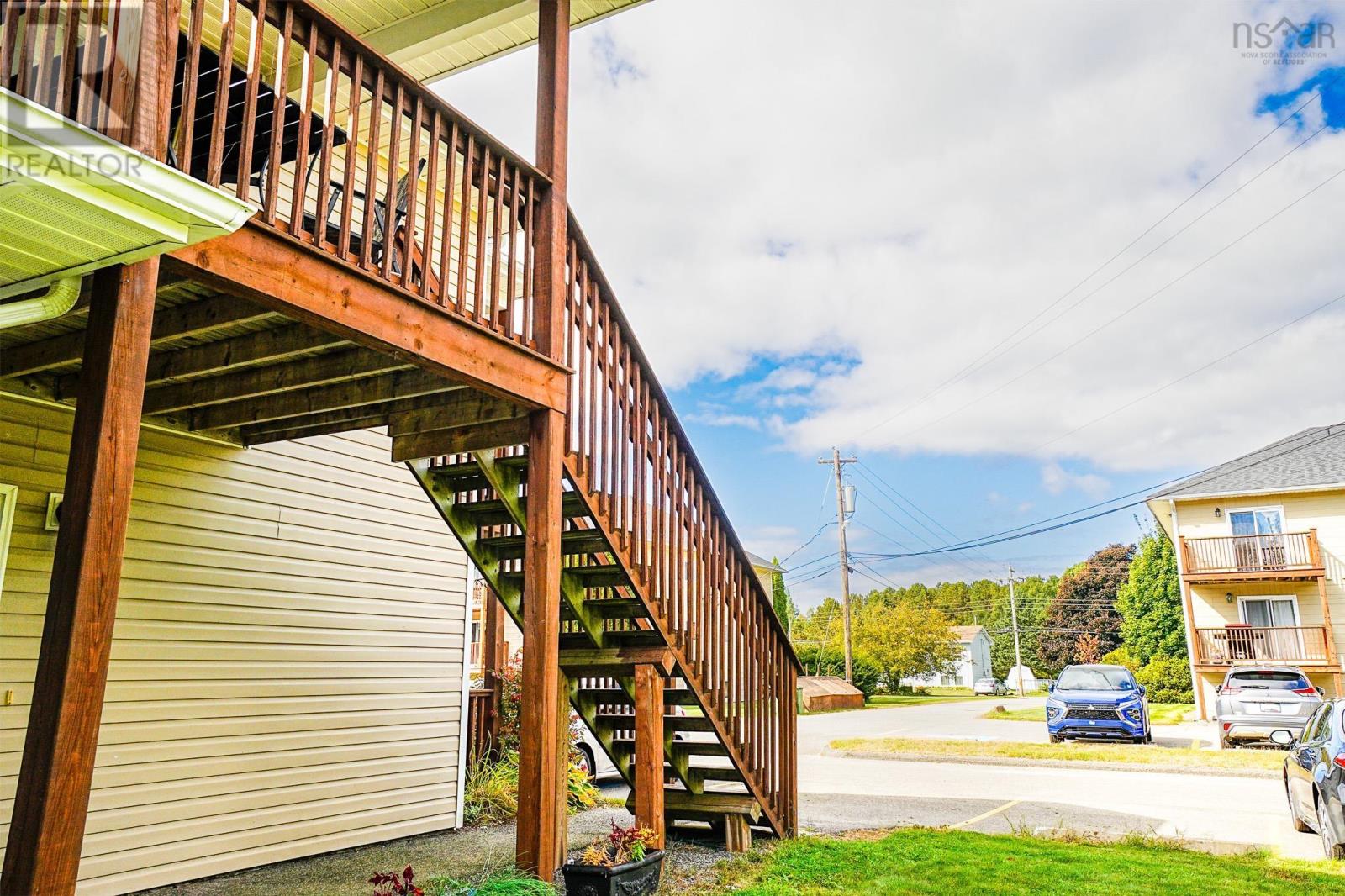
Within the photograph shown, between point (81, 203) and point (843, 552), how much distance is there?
2935 cm

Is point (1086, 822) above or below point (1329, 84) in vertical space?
below

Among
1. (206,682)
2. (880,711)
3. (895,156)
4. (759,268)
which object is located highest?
(759,268)

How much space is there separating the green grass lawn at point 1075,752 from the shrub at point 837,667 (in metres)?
18.2

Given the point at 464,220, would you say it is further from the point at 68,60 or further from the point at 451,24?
the point at 451,24

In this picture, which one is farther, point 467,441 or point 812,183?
point 812,183

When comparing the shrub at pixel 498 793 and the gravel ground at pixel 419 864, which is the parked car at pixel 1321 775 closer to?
the gravel ground at pixel 419 864

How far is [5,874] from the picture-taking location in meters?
2.56

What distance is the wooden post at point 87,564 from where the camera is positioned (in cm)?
258

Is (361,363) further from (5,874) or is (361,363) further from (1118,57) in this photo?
(1118,57)

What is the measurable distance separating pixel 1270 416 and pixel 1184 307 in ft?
99.5

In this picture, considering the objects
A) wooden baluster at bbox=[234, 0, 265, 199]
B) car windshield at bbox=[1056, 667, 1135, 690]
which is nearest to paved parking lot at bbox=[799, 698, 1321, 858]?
car windshield at bbox=[1056, 667, 1135, 690]

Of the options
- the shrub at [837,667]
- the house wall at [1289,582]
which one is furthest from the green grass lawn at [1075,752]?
the shrub at [837,667]

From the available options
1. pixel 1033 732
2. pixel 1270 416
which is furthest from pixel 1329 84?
pixel 1270 416

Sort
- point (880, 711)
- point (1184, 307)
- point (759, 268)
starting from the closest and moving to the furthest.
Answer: point (880, 711)
point (1184, 307)
point (759, 268)
